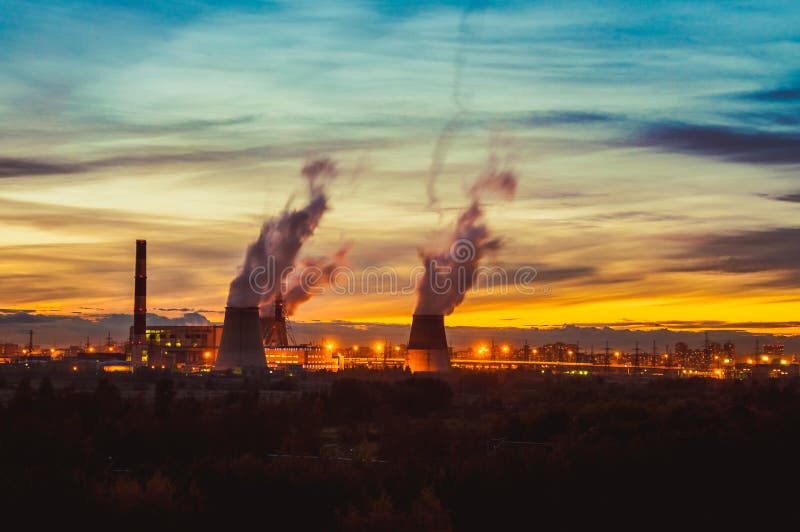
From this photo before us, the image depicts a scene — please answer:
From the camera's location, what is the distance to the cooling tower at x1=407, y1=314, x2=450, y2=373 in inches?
3108

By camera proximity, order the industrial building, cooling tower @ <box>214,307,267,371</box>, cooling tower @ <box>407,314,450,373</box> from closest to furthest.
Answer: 1. cooling tower @ <box>214,307,267,371</box>
2. cooling tower @ <box>407,314,450,373</box>
3. the industrial building

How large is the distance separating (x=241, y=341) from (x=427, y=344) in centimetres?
1391

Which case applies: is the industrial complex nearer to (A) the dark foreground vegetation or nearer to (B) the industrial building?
(B) the industrial building

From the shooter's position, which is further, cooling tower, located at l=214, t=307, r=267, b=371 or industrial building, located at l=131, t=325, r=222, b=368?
industrial building, located at l=131, t=325, r=222, b=368

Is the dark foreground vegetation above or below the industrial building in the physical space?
below

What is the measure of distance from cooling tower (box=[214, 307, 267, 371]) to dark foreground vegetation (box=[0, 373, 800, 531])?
46513 millimetres

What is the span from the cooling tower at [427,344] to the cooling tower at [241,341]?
11.5 meters

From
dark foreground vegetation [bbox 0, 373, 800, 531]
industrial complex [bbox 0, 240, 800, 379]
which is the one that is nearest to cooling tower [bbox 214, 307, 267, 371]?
industrial complex [bbox 0, 240, 800, 379]

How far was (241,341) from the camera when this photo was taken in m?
79.4

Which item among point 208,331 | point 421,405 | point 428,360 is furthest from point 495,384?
point 208,331

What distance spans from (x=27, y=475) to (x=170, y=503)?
10.4 ft

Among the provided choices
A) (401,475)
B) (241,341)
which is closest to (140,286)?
(241,341)

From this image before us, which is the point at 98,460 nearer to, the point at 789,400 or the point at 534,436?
the point at 534,436

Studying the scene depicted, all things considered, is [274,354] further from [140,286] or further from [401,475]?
[401,475]
